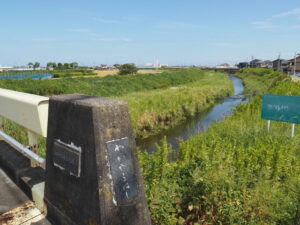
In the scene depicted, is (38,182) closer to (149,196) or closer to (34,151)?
(34,151)

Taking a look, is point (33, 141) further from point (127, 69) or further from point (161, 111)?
point (127, 69)

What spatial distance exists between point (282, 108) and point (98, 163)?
233 inches

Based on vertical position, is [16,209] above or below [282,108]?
below

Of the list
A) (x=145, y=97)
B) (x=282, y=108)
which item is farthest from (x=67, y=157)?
(x=145, y=97)

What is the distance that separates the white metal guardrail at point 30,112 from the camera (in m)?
2.45

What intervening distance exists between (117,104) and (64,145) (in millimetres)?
636

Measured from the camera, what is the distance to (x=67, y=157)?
199 centimetres

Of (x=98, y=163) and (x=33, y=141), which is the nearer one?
(x=98, y=163)

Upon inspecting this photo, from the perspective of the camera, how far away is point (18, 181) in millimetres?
2906

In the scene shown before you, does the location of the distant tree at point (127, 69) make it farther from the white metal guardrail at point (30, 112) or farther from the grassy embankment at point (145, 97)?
the white metal guardrail at point (30, 112)

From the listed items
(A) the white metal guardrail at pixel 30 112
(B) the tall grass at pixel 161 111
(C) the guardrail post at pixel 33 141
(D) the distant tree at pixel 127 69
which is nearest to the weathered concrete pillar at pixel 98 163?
(A) the white metal guardrail at pixel 30 112

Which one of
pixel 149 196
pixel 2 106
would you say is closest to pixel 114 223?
pixel 149 196

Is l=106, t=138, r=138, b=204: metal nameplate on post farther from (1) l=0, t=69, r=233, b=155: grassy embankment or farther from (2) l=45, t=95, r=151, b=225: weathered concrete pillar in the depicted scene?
(1) l=0, t=69, r=233, b=155: grassy embankment

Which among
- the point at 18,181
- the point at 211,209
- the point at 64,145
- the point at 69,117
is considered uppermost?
the point at 69,117
